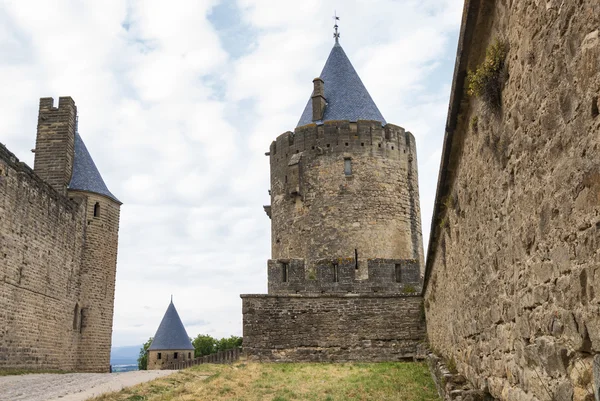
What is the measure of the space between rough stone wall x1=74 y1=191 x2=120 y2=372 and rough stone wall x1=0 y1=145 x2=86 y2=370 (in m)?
0.42

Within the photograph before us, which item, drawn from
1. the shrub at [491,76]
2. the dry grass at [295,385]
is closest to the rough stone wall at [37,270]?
the dry grass at [295,385]

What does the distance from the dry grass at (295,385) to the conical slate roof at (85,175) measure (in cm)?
1164

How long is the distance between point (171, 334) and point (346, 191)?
23518mm

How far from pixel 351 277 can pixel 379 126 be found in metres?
5.72

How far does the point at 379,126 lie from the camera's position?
19.2m

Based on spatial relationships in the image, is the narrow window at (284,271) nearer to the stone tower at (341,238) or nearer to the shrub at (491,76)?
the stone tower at (341,238)

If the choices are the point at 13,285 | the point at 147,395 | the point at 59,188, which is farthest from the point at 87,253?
the point at 147,395

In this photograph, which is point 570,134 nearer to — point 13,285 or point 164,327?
point 13,285

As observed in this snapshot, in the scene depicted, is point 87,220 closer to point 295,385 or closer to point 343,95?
point 343,95

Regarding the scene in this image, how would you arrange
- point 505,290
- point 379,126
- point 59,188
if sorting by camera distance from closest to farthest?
point 505,290, point 379,126, point 59,188

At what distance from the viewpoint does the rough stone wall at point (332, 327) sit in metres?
14.9

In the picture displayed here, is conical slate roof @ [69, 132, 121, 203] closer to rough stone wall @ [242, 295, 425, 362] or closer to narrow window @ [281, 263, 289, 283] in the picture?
narrow window @ [281, 263, 289, 283]

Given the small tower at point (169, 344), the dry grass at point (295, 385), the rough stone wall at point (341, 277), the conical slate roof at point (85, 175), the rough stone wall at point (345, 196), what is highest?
the conical slate roof at point (85, 175)

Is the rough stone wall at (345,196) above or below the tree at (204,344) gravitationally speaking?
above
